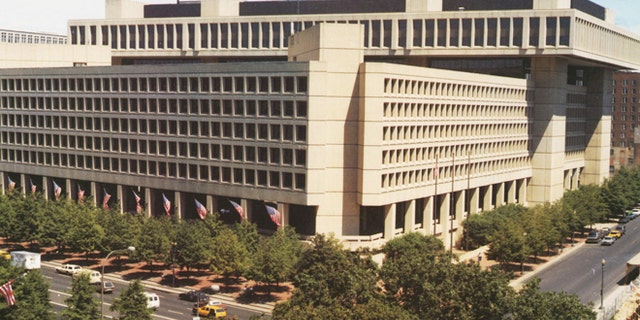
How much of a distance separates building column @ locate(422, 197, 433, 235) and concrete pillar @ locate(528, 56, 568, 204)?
3557 centimetres

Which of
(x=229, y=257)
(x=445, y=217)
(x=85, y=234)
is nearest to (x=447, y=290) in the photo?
(x=229, y=257)

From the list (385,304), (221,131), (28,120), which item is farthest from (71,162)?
(385,304)

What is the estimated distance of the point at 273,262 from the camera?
259 feet

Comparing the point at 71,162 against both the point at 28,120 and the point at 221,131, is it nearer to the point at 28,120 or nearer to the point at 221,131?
the point at 28,120

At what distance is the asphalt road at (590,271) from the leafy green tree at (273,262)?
2811 cm

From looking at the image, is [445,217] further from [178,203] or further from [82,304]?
[82,304]

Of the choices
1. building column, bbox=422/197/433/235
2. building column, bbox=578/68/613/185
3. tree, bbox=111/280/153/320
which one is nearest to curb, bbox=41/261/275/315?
tree, bbox=111/280/153/320

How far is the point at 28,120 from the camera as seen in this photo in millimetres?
128625

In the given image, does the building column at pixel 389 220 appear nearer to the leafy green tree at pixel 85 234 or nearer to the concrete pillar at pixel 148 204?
the leafy green tree at pixel 85 234

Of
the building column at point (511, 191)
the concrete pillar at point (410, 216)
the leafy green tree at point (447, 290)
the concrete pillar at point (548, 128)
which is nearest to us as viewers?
the leafy green tree at point (447, 290)

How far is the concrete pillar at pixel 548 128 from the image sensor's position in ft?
428

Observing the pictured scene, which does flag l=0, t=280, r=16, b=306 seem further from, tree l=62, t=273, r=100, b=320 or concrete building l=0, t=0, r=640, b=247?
concrete building l=0, t=0, r=640, b=247

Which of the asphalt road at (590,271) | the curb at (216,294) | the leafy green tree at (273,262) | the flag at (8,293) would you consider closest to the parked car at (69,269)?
A: the curb at (216,294)

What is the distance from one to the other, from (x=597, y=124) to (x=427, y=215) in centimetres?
6598
